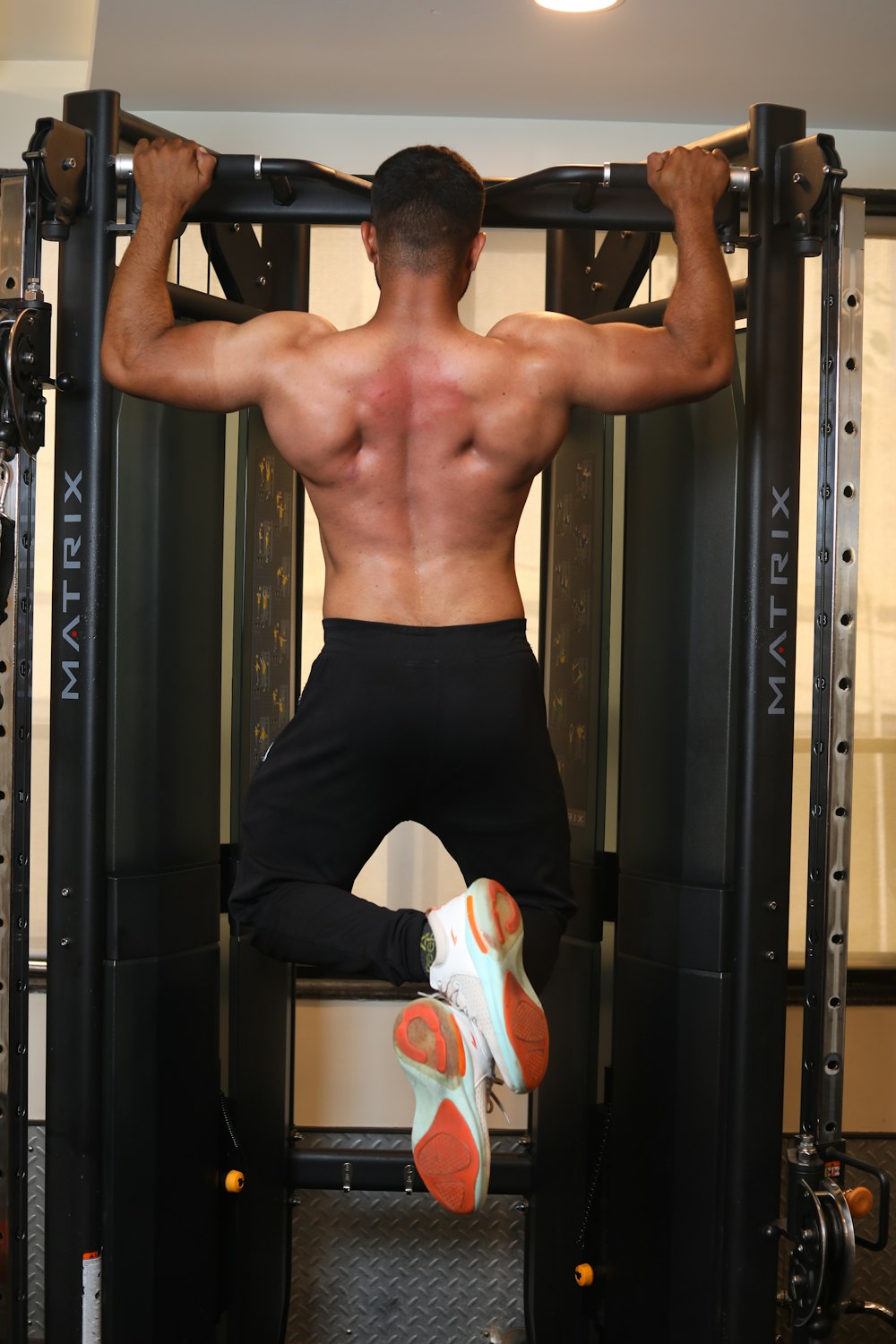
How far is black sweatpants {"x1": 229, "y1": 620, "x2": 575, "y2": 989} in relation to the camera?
192 cm

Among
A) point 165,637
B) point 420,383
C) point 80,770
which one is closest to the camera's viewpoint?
point 420,383

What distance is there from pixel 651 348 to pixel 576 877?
1194 millimetres

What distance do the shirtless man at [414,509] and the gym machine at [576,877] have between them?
351 millimetres

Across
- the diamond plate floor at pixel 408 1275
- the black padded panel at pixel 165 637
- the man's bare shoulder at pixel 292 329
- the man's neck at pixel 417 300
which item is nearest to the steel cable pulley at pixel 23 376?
the black padded panel at pixel 165 637

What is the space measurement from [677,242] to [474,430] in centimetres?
53

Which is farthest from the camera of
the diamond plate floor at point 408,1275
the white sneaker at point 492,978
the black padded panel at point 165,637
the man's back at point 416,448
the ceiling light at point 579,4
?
the diamond plate floor at point 408,1275

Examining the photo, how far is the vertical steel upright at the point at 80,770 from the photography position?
2.25 metres

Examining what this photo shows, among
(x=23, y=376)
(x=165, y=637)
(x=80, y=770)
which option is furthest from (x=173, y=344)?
(x=80, y=770)

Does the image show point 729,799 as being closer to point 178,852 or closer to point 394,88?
point 178,852

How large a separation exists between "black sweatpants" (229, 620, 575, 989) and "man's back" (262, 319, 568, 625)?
0.24 feet

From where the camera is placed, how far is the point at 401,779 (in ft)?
6.44

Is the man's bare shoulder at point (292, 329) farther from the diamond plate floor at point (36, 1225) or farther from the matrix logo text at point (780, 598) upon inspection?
the diamond plate floor at point (36, 1225)

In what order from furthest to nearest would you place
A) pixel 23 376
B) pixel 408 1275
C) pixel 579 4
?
pixel 408 1275 → pixel 579 4 → pixel 23 376

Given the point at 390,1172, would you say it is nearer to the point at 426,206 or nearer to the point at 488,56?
the point at 426,206
